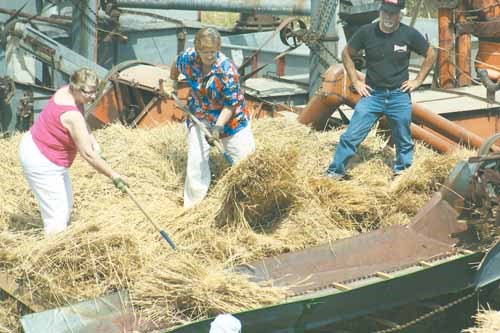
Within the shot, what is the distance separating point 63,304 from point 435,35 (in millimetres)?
10000

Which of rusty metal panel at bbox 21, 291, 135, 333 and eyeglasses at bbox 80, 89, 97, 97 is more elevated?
eyeglasses at bbox 80, 89, 97, 97

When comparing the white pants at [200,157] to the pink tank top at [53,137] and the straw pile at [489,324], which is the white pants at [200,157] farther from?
the straw pile at [489,324]

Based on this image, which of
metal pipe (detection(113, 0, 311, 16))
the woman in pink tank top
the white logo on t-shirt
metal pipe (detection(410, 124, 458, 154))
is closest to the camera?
the woman in pink tank top

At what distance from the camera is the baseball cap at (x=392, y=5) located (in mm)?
7121

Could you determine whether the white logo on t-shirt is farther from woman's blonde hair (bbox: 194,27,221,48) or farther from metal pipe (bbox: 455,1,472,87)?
metal pipe (bbox: 455,1,472,87)

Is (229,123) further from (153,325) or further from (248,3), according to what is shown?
(248,3)

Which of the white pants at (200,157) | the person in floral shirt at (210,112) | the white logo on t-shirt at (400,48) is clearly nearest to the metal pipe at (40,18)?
the person in floral shirt at (210,112)

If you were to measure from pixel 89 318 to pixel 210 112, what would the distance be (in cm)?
207

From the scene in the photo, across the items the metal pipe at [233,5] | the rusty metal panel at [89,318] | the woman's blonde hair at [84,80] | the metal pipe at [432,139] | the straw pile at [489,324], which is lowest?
the straw pile at [489,324]

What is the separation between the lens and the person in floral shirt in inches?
265

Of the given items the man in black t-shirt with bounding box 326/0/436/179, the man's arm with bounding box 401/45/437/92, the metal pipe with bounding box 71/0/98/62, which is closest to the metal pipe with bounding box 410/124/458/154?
the man in black t-shirt with bounding box 326/0/436/179

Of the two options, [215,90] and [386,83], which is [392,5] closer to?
[386,83]

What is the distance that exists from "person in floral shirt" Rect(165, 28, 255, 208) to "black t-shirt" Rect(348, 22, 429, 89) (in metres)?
1.22

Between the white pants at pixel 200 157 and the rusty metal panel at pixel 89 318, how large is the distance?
1.40 m
